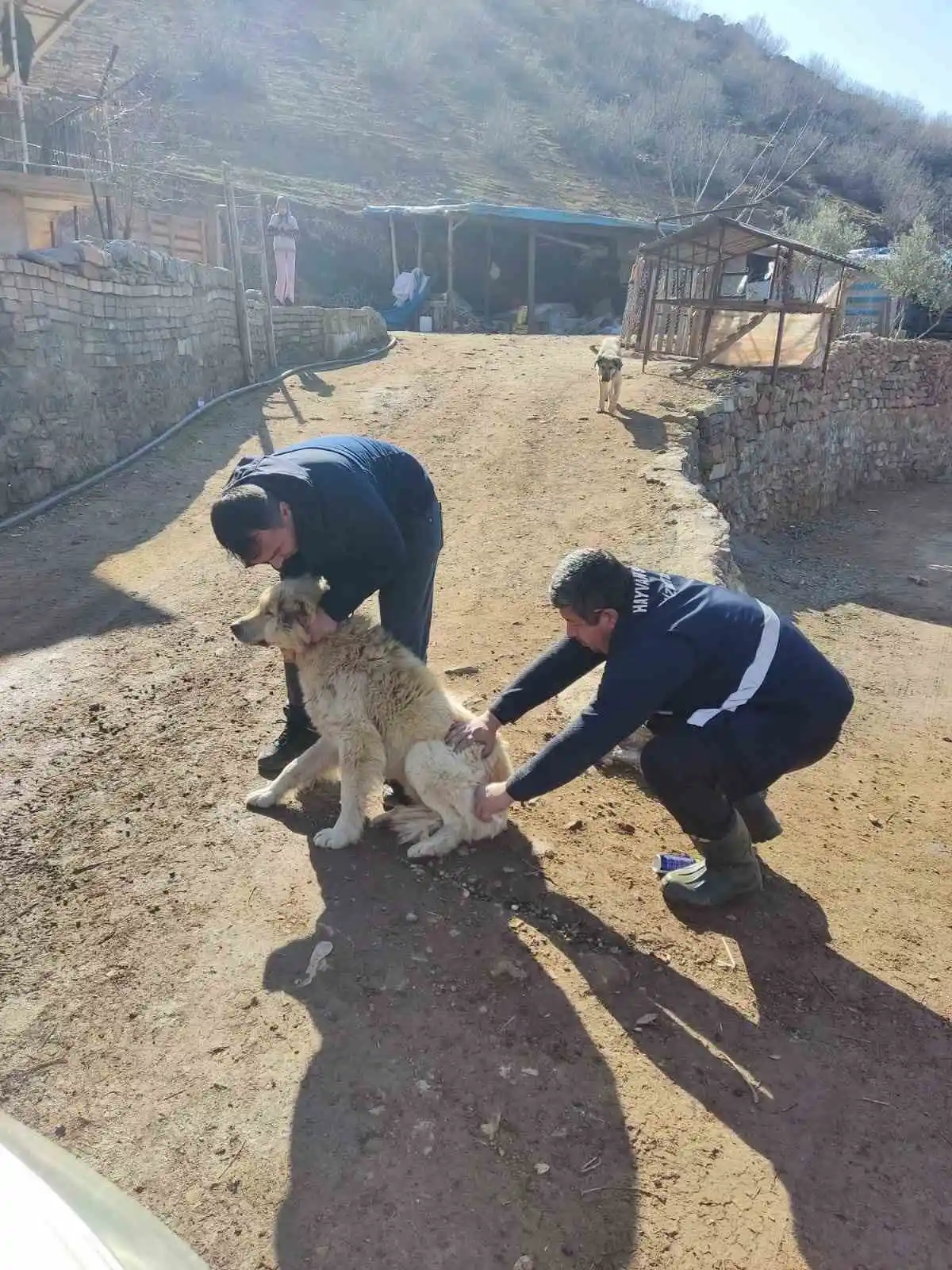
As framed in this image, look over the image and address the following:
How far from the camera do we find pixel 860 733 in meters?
7.31

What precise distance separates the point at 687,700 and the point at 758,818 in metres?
0.90

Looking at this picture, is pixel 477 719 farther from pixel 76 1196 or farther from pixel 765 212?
pixel 765 212

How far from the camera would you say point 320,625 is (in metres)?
3.77

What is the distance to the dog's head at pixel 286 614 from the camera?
147 inches

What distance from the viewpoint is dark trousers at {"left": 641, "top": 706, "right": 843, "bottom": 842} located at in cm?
337

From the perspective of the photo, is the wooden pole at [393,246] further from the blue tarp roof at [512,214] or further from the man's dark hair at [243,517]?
the man's dark hair at [243,517]

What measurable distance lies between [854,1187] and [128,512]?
28.2 ft

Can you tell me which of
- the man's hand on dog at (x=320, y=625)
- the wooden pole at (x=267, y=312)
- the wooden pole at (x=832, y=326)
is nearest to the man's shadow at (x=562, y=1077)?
the man's hand on dog at (x=320, y=625)

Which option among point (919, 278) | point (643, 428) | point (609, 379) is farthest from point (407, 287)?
point (919, 278)

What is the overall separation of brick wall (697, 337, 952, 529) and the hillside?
1573 centimetres

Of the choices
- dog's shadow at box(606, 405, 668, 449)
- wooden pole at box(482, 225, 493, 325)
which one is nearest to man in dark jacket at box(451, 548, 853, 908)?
dog's shadow at box(606, 405, 668, 449)

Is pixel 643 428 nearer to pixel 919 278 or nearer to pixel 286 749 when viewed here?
pixel 286 749

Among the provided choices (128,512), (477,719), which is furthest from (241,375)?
(477,719)

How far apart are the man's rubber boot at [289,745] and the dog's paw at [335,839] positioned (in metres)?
0.69
